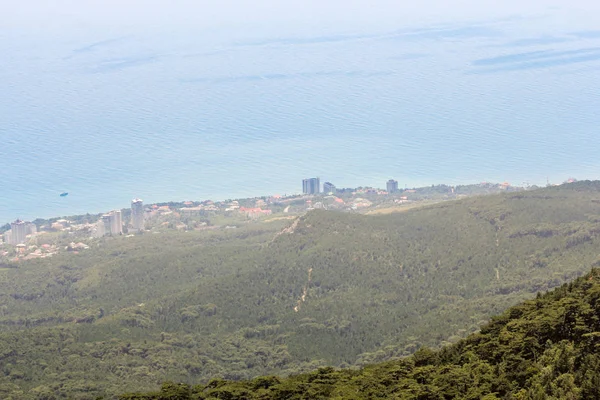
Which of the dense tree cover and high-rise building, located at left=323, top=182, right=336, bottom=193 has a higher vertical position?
high-rise building, located at left=323, top=182, right=336, bottom=193

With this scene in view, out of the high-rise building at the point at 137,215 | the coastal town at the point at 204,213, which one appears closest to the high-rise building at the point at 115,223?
the coastal town at the point at 204,213

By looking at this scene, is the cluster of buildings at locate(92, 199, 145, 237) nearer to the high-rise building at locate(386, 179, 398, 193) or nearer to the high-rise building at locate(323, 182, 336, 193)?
the high-rise building at locate(323, 182, 336, 193)

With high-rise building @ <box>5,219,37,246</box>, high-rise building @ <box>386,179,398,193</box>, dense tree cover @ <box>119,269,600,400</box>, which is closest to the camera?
dense tree cover @ <box>119,269,600,400</box>

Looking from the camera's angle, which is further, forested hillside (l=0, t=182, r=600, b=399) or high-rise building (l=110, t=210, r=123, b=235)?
high-rise building (l=110, t=210, r=123, b=235)

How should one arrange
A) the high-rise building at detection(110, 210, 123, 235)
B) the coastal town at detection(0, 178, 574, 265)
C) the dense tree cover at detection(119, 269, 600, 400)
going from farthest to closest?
1. the high-rise building at detection(110, 210, 123, 235)
2. the coastal town at detection(0, 178, 574, 265)
3. the dense tree cover at detection(119, 269, 600, 400)

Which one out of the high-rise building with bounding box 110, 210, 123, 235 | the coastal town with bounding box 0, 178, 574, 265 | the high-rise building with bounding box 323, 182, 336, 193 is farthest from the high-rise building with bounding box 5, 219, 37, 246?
the high-rise building with bounding box 323, 182, 336, 193

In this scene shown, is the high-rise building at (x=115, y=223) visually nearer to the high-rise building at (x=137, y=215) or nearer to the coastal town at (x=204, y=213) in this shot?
the coastal town at (x=204, y=213)
